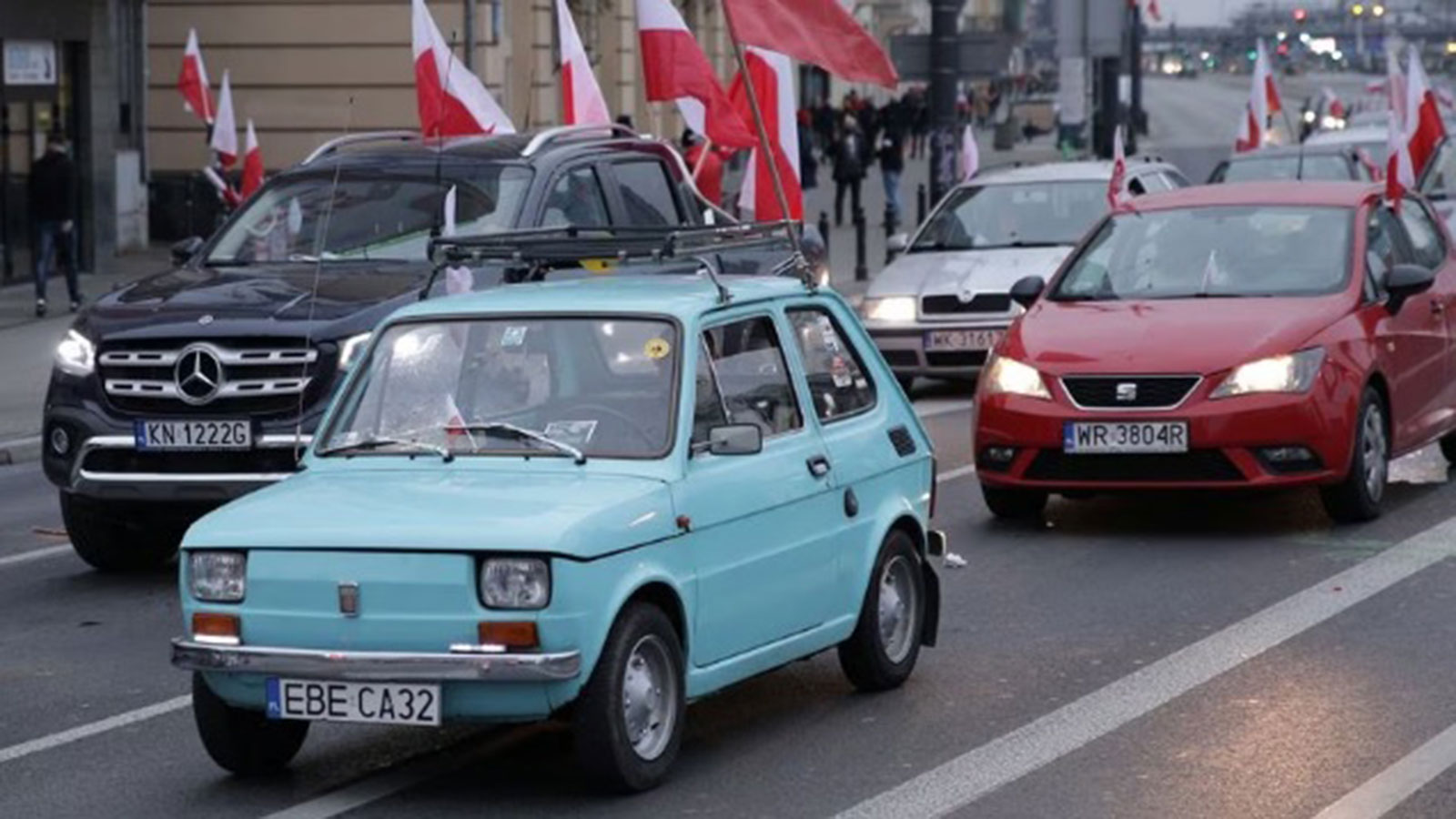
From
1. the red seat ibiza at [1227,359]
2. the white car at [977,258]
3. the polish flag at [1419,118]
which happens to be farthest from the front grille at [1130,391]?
the polish flag at [1419,118]

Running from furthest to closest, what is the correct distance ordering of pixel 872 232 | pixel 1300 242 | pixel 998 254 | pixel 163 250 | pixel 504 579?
pixel 872 232 < pixel 163 250 < pixel 998 254 < pixel 1300 242 < pixel 504 579

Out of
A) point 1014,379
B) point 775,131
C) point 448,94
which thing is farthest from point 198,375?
point 448,94

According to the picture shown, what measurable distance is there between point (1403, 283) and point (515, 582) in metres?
7.43

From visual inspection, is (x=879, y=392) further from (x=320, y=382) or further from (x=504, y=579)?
(x=320, y=382)

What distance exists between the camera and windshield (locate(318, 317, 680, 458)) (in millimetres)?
9172

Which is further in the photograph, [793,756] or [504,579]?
[793,756]

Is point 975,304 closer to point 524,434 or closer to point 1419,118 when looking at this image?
point 1419,118

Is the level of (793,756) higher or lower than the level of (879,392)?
lower

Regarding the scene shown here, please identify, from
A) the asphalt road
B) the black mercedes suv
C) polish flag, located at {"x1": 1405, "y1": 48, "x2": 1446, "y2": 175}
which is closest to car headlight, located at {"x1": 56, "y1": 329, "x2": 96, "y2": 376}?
the black mercedes suv

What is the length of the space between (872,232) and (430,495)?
113 ft

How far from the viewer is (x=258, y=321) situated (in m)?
13.1

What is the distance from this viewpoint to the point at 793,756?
364 inches

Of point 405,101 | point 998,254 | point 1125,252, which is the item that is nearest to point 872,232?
point 405,101

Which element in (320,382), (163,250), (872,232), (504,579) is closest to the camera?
(504,579)
